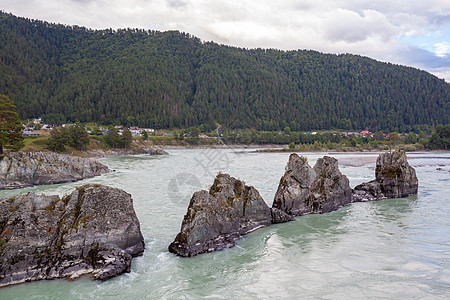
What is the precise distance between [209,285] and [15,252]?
7.87 meters

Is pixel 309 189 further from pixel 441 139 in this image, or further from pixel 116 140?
pixel 441 139

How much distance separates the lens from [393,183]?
30047 mm

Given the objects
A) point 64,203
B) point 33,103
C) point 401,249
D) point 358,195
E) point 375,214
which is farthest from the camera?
point 33,103

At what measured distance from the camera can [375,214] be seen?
76.6ft

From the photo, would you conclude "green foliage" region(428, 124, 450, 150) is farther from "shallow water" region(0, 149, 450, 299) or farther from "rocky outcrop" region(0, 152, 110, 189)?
"rocky outcrop" region(0, 152, 110, 189)

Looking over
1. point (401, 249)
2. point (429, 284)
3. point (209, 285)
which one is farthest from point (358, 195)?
point (209, 285)

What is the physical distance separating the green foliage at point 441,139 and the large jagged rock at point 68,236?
5780 inches

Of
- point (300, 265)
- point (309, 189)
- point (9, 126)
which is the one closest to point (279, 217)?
point (309, 189)

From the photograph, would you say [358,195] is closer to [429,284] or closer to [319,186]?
[319,186]

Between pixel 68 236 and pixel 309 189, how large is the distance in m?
18.0

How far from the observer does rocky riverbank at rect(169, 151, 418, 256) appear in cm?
1533

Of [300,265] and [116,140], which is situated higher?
[116,140]

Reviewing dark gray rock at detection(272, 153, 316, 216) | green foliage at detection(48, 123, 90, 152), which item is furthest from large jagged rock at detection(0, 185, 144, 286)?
green foliage at detection(48, 123, 90, 152)

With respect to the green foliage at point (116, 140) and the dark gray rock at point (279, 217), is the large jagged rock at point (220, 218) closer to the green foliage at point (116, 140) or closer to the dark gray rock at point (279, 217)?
the dark gray rock at point (279, 217)
